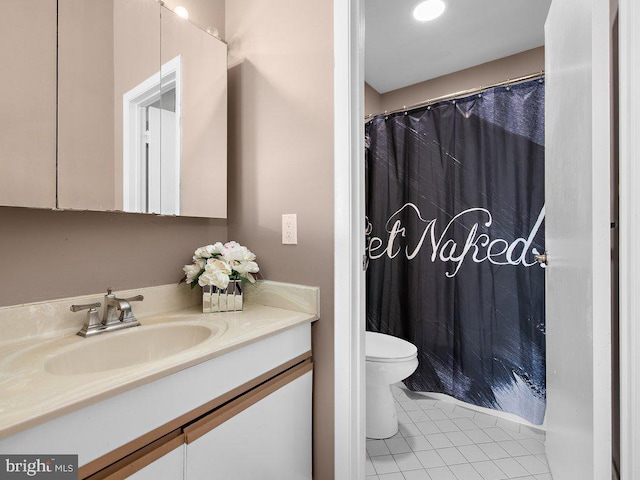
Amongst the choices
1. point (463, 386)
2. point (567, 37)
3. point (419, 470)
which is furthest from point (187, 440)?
point (463, 386)

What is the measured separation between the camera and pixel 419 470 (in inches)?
57.9

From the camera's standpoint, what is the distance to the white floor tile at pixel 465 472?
1425mm

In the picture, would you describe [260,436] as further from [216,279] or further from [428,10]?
[428,10]

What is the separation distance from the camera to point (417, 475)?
144 centimetres

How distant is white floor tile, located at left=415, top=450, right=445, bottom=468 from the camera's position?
1503 millimetres

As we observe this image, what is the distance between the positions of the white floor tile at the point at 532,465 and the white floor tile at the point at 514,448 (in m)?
0.03

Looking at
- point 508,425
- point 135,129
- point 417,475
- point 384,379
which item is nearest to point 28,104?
point 135,129

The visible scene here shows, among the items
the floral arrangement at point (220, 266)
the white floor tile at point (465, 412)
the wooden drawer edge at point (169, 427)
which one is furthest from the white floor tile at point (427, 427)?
the floral arrangement at point (220, 266)

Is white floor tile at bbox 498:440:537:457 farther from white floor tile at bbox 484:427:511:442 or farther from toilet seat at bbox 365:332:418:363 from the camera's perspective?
toilet seat at bbox 365:332:418:363

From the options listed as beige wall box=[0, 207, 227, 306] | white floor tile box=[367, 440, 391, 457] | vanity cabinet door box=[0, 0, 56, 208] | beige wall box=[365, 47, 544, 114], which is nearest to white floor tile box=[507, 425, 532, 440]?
white floor tile box=[367, 440, 391, 457]

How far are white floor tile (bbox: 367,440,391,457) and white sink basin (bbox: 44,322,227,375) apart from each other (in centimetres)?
111

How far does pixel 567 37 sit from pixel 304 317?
1.33 meters

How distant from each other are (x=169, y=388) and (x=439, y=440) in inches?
60.4

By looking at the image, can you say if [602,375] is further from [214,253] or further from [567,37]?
[214,253]
